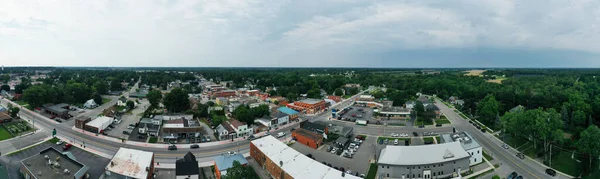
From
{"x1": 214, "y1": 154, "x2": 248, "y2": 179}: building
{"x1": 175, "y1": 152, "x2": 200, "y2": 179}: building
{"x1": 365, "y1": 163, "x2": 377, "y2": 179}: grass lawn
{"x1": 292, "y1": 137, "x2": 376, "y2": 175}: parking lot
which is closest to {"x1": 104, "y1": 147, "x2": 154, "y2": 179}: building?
{"x1": 175, "y1": 152, "x2": 200, "y2": 179}: building

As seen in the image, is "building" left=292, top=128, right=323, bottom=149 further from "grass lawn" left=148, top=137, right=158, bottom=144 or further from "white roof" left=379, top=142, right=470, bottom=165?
"grass lawn" left=148, top=137, right=158, bottom=144

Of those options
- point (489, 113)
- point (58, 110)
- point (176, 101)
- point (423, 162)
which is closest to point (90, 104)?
point (58, 110)

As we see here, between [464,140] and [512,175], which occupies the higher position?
[464,140]

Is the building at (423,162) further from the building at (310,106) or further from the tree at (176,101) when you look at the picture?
the tree at (176,101)

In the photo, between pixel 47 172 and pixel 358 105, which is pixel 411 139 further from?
pixel 47 172

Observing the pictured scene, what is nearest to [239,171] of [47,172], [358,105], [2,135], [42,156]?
[47,172]

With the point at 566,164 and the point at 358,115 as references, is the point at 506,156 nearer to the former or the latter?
the point at 566,164

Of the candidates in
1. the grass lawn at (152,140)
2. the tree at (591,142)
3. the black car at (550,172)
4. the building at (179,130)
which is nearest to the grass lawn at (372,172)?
the black car at (550,172)
